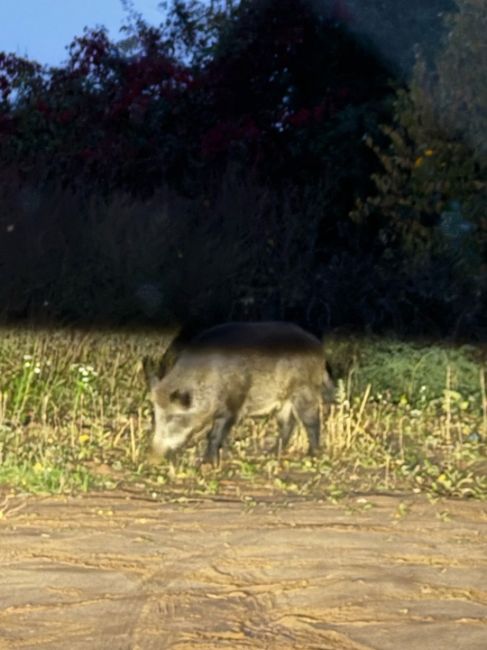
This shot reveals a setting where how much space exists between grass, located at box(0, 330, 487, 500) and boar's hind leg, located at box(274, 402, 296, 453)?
3.8 inches

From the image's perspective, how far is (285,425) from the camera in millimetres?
10508

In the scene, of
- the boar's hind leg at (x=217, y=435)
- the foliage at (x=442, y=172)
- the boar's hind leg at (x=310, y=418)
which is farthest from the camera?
the foliage at (x=442, y=172)

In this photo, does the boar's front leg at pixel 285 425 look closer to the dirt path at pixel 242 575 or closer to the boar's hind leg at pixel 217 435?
the boar's hind leg at pixel 217 435

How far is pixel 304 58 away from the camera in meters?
18.5

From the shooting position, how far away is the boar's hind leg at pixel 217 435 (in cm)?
979

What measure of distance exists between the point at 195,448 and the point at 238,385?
0.65 meters

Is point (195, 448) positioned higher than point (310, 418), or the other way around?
point (310, 418)

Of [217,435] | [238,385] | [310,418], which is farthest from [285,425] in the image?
[217,435]

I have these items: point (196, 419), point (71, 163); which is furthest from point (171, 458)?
point (71, 163)

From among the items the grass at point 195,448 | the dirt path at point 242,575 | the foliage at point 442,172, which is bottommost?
the dirt path at point 242,575

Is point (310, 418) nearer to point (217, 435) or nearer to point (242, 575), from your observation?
point (217, 435)

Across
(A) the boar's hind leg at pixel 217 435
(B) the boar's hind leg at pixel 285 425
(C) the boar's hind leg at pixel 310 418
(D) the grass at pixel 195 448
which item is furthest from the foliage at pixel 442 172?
(A) the boar's hind leg at pixel 217 435

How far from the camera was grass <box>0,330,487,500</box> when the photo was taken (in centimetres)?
898

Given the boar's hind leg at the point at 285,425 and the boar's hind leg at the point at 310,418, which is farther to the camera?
the boar's hind leg at the point at 285,425
